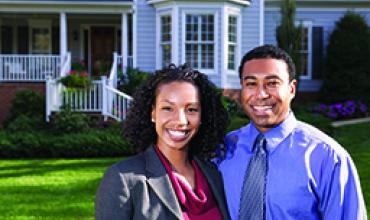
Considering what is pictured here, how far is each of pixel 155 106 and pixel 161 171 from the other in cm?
35

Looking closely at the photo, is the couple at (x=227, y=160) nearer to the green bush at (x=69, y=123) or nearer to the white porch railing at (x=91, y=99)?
the green bush at (x=69, y=123)

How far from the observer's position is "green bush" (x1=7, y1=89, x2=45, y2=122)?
48.3ft

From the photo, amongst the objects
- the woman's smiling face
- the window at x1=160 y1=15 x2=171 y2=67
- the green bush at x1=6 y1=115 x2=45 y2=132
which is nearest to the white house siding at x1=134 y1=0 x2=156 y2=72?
the window at x1=160 y1=15 x2=171 y2=67

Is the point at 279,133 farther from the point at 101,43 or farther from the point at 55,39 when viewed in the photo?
the point at 55,39

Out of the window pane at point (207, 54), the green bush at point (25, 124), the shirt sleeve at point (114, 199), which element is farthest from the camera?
the window pane at point (207, 54)

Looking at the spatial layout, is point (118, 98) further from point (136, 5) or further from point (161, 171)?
point (161, 171)

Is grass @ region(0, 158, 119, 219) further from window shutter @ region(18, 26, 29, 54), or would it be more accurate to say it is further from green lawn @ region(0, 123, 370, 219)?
window shutter @ region(18, 26, 29, 54)

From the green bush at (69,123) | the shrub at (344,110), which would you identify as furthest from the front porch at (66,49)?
the shrub at (344,110)

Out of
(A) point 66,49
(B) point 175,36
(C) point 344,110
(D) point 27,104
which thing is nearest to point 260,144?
(D) point 27,104

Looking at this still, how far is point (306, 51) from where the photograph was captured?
1878 centimetres

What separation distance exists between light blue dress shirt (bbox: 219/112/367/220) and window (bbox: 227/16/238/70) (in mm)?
13980

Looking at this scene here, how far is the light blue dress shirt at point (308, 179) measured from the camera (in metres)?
2.46

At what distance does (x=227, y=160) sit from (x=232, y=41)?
14.1 m

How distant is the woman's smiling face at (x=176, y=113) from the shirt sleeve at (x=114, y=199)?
37 cm
